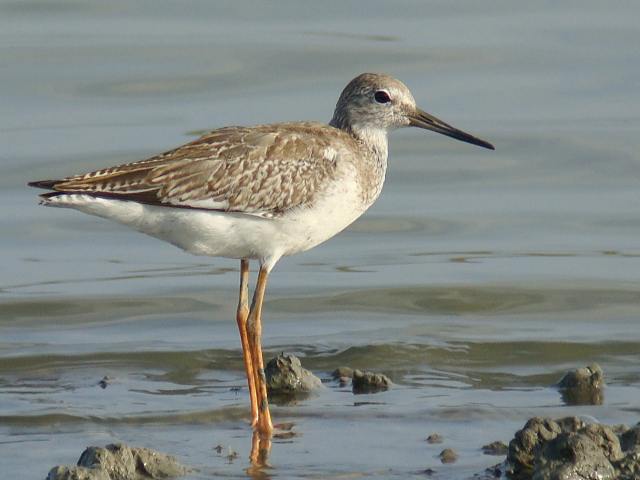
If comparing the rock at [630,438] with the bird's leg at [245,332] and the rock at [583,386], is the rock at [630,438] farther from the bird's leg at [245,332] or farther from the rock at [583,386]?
the bird's leg at [245,332]

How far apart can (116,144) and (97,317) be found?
12.9 feet

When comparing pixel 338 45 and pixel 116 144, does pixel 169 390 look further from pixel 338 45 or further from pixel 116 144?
pixel 338 45

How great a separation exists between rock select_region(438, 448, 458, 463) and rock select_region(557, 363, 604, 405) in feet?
5.62

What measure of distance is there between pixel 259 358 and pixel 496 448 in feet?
Result: 7.97

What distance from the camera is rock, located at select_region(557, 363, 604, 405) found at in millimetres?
10570

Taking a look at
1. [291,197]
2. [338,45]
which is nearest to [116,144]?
[338,45]

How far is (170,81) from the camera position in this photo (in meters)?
18.6

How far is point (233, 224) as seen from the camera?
1051 cm

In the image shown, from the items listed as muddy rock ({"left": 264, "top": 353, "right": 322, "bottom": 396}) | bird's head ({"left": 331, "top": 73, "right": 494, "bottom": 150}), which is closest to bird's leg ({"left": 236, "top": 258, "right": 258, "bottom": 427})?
muddy rock ({"left": 264, "top": 353, "right": 322, "bottom": 396})

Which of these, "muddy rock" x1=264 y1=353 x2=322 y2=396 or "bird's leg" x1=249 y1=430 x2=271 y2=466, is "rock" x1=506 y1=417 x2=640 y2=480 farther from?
"muddy rock" x1=264 y1=353 x2=322 y2=396

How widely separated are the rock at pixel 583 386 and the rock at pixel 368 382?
1.32 metres

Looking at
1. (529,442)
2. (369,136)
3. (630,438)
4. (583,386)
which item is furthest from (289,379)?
(630,438)

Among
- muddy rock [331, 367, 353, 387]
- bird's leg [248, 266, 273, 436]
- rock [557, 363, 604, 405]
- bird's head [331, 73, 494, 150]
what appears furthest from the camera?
bird's head [331, 73, 494, 150]

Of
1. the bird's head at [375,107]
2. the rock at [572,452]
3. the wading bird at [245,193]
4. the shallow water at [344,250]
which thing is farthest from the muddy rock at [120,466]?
the bird's head at [375,107]
